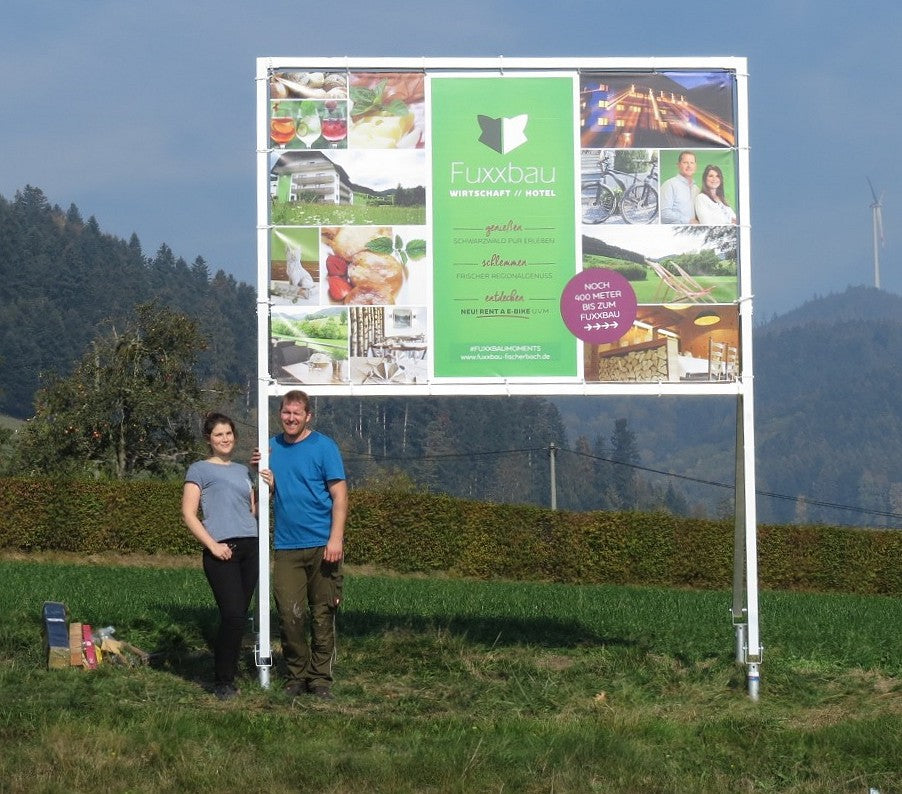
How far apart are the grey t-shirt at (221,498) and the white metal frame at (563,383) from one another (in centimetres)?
44

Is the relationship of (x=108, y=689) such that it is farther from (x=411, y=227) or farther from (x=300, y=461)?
(x=411, y=227)

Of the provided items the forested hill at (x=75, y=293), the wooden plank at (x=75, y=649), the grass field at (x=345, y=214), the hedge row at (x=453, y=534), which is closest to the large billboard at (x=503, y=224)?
the grass field at (x=345, y=214)

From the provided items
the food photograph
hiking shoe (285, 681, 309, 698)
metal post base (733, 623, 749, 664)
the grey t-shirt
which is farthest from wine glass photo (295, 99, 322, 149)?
metal post base (733, 623, 749, 664)

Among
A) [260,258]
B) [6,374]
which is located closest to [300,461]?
[260,258]

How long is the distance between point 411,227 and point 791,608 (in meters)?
14.9

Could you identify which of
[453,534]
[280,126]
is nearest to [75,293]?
[453,534]

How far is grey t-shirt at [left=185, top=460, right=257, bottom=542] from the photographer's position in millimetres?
9242

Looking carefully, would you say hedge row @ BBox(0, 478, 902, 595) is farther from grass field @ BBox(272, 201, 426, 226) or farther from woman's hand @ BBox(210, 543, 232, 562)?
woman's hand @ BBox(210, 543, 232, 562)

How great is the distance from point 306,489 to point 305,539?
0.34m

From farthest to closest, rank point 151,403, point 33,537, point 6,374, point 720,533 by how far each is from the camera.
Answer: point 6,374 → point 151,403 → point 720,533 → point 33,537

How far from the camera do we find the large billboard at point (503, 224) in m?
9.91

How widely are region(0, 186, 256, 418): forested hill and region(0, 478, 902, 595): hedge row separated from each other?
287 ft

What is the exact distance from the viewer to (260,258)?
980 cm

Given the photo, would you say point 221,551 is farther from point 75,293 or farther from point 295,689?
point 75,293
